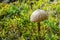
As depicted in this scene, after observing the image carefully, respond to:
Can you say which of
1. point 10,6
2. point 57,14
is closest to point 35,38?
point 57,14

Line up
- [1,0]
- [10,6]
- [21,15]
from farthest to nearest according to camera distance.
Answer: [1,0] < [10,6] < [21,15]

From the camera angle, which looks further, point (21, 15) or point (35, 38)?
point (21, 15)

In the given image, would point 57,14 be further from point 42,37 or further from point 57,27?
point 42,37

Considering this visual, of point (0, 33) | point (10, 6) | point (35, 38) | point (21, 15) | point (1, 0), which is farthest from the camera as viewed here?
point (1, 0)

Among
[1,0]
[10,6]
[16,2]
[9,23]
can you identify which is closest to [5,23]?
[9,23]

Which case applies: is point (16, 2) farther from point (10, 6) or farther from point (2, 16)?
point (2, 16)

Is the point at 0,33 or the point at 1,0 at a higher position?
the point at 1,0
